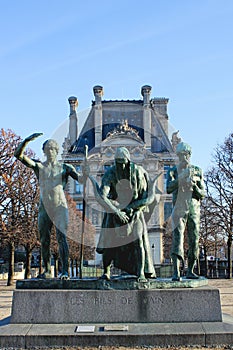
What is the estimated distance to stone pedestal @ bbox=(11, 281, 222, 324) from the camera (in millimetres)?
7672

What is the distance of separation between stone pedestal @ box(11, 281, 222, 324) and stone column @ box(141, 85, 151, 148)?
58.1 meters

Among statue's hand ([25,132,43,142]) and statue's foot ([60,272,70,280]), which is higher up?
statue's hand ([25,132,43,142])

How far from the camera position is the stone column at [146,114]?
69.8 meters

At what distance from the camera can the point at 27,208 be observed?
30.7m

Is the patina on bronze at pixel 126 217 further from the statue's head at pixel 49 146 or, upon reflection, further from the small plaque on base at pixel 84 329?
the statue's head at pixel 49 146

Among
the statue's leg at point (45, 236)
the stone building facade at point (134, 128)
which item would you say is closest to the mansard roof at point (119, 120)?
the stone building facade at point (134, 128)

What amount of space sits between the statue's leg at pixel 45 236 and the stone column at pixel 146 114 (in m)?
57.0

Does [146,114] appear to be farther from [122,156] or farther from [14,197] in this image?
[122,156]

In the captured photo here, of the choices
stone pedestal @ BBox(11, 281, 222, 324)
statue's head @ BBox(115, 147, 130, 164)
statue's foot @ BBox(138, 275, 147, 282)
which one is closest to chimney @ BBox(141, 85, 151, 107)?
statue's head @ BBox(115, 147, 130, 164)

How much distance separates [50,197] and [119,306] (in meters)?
2.39

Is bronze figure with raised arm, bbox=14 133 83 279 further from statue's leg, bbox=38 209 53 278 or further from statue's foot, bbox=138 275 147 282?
statue's foot, bbox=138 275 147 282

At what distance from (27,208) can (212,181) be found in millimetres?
13671

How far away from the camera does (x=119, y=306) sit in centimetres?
772

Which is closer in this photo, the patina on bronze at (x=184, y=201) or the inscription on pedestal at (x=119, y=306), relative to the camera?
the inscription on pedestal at (x=119, y=306)
